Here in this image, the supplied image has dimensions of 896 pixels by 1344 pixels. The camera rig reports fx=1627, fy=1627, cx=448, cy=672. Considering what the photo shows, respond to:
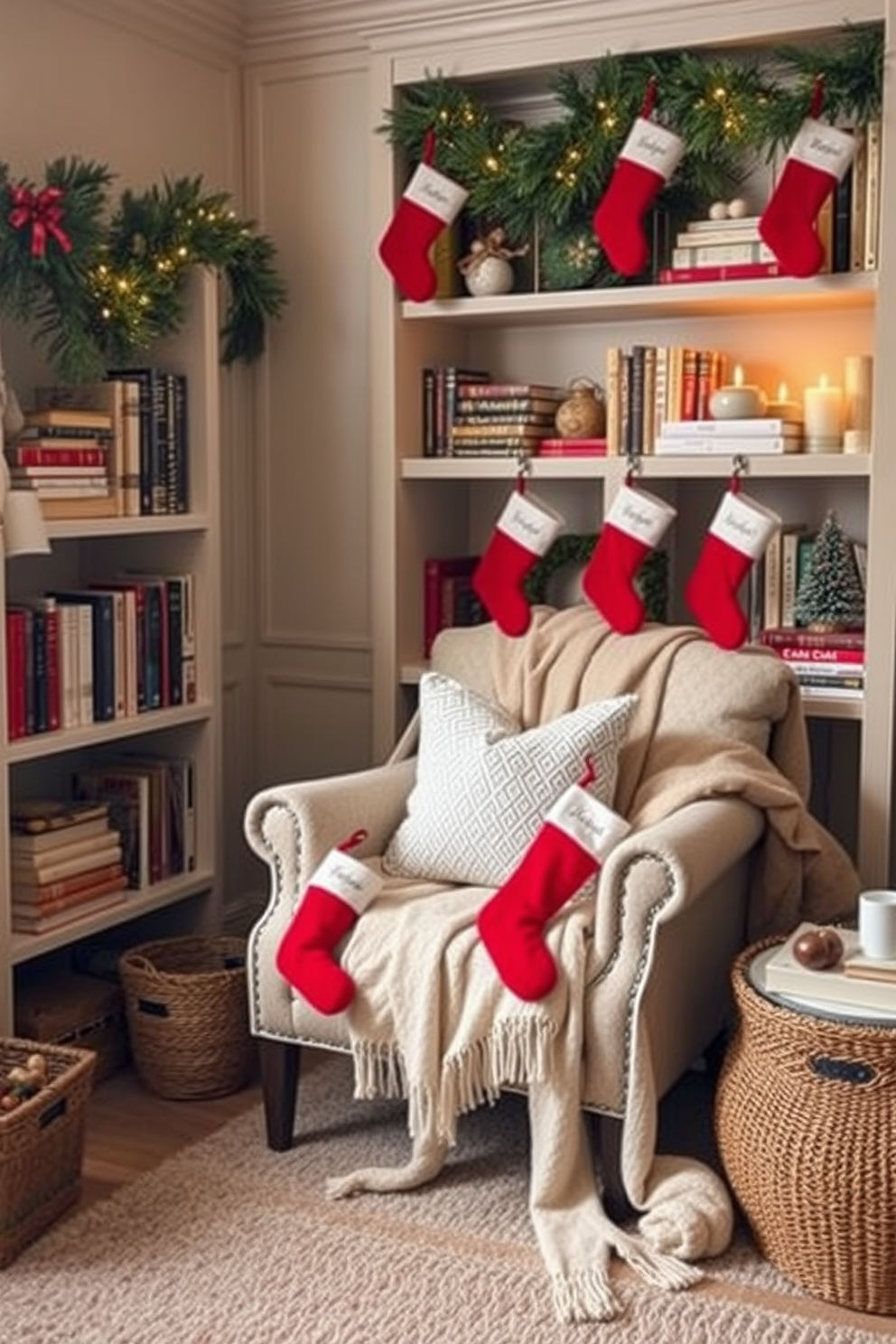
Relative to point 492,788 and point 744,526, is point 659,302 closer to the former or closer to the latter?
point 744,526

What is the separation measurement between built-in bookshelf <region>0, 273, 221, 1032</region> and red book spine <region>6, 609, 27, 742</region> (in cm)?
10

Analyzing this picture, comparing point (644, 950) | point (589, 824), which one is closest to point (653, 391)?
point (589, 824)

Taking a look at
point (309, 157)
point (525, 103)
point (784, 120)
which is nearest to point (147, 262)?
point (309, 157)

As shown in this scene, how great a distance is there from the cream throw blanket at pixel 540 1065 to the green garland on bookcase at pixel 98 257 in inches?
49.6

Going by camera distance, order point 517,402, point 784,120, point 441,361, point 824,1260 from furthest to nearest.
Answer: point 441,361 → point 517,402 → point 784,120 → point 824,1260

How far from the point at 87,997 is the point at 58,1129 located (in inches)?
25.8

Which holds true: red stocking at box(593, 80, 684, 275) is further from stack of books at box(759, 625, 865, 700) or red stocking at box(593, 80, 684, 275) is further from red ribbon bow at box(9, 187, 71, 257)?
red ribbon bow at box(9, 187, 71, 257)

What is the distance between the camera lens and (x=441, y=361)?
3.87 metres

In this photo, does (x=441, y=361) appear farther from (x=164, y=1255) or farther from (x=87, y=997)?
(x=164, y=1255)

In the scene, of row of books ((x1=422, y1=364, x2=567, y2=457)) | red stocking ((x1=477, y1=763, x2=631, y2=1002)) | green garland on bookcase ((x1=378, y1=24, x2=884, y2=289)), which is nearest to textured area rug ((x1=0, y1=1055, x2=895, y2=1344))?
red stocking ((x1=477, y1=763, x2=631, y2=1002))

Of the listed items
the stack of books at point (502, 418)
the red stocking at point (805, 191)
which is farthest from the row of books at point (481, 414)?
the red stocking at point (805, 191)

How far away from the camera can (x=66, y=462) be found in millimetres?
3166

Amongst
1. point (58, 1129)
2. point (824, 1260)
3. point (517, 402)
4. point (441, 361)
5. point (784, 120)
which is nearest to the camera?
point (824, 1260)

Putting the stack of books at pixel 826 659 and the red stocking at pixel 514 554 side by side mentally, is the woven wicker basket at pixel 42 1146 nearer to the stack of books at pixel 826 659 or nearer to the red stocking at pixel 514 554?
the red stocking at pixel 514 554
